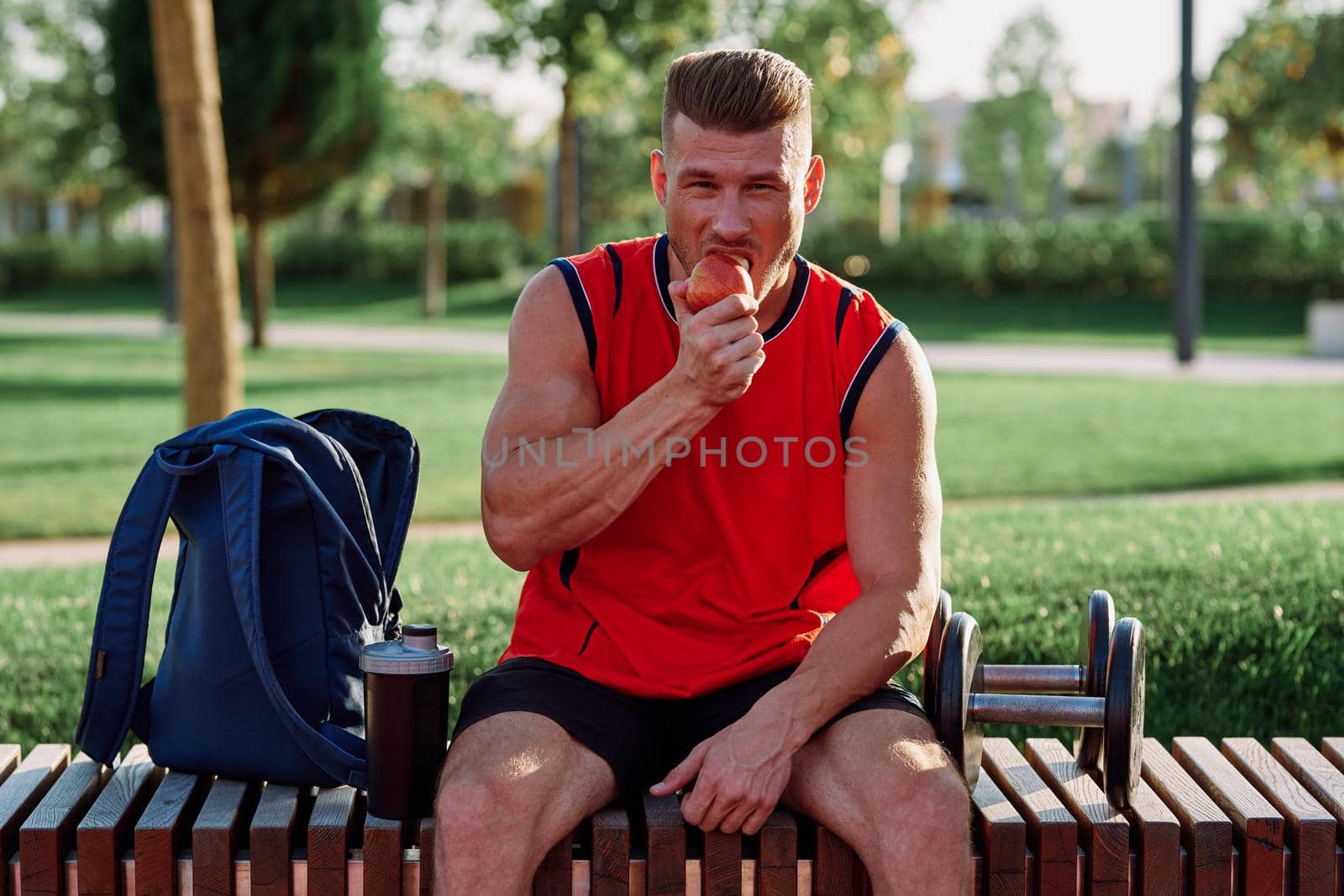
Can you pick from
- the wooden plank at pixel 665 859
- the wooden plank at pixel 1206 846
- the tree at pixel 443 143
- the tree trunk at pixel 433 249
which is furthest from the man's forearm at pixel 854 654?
the tree trunk at pixel 433 249

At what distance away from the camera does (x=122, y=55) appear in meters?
21.0

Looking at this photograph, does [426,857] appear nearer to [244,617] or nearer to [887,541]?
[244,617]

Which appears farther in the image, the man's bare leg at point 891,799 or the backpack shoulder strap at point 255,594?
the backpack shoulder strap at point 255,594

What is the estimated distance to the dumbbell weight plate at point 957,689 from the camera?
9.03 feet

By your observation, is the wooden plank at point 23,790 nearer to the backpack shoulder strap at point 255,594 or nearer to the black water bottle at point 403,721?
the backpack shoulder strap at point 255,594

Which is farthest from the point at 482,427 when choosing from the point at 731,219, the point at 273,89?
the point at 731,219

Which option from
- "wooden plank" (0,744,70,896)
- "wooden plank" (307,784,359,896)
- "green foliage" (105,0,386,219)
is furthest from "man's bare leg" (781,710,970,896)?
"green foliage" (105,0,386,219)

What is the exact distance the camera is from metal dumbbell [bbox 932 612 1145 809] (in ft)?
8.99

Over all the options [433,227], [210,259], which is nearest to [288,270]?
[433,227]

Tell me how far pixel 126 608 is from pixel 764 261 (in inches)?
51.4

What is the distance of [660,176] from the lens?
2.96 m

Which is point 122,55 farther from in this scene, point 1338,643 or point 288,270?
point 288,270

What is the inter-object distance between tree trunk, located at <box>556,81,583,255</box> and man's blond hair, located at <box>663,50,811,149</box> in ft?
40.1

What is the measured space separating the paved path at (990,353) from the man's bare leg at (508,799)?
51.3ft
